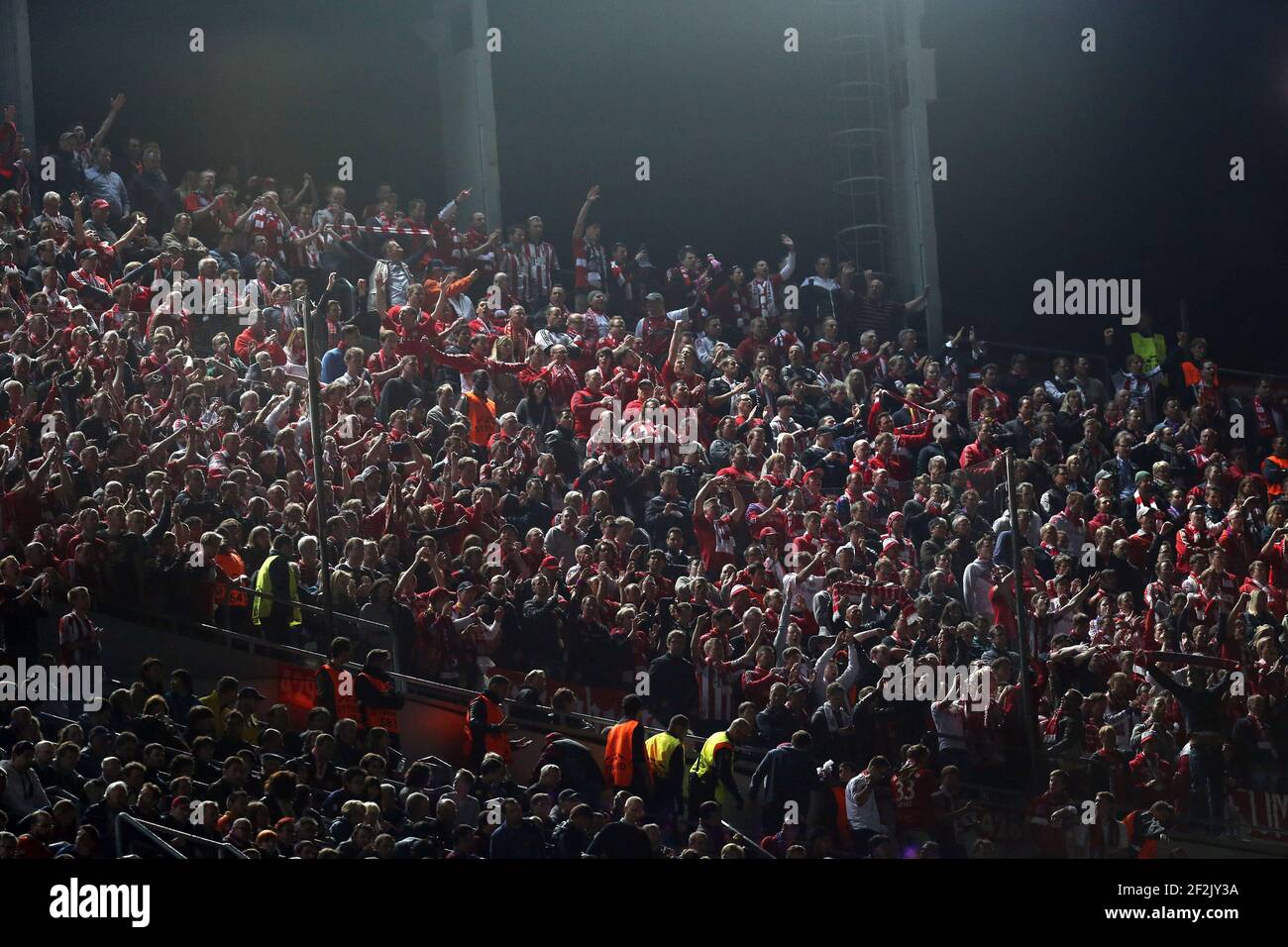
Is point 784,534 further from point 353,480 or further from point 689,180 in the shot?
point 689,180

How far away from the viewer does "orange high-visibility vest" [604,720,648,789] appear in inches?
475

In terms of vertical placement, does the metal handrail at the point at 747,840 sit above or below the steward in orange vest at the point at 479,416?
below

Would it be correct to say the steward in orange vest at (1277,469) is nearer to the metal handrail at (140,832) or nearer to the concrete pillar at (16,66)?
the metal handrail at (140,832)

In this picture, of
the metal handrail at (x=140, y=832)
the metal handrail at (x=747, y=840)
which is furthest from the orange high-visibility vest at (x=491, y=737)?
the metal handrail at (x=140, y=832)

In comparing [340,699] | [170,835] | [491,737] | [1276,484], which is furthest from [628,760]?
[1276,484]

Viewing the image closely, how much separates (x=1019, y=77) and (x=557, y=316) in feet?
31.5

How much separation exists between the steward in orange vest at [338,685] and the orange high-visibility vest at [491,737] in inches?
26.9

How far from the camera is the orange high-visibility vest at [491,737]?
39.6 ft

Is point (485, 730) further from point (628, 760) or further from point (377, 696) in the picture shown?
point (628, 760)

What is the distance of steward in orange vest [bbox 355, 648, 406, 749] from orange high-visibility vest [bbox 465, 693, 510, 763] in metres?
0.44

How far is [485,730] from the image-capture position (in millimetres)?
12078

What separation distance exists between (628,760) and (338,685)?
5.75ft

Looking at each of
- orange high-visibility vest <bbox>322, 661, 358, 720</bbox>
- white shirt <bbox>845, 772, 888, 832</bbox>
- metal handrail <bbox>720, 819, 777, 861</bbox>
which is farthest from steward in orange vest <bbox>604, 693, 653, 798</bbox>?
orange high-visibility vest <bbox>322, 661, 358, 720</bbox>

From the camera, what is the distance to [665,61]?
2417cm
